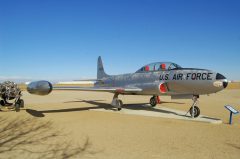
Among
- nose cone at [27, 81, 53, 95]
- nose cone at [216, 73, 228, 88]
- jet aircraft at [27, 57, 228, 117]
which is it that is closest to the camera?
nose cone at [27, 81, 53, 95]

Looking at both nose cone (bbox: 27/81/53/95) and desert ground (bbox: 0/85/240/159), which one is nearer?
desert ground (bbox: 0/85/240/159)

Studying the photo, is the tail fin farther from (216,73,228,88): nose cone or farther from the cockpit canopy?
(216,73,228,88): nose cone

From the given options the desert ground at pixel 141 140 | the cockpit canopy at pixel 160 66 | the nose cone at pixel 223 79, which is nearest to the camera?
the desert ground at pixel 141 140

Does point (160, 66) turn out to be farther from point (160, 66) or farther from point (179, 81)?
point (179, 81)

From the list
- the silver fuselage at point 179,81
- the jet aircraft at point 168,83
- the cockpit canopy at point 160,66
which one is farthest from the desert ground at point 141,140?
the cockpit canopy at point 160,66

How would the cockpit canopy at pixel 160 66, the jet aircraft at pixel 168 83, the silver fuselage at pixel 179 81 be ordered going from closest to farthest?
the jet aircraft at pixel 168 83, the silver fuselage at pixel 179 81, the cockpit canopy at pixel 160 66

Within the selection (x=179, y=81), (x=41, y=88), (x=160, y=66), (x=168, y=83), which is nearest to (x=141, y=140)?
(x=41, y=88)

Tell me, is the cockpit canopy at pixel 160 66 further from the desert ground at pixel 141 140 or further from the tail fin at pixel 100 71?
the tail fin at pixel 100 71

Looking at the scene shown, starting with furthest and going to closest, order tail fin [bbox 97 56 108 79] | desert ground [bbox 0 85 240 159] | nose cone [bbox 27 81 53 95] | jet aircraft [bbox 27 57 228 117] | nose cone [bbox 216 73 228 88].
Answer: tail fin [bbox 97 56 108 79]
jet aircraft [bbox 27 57 228 117]
nose cone [bbox 216 73 228 88]
nose cone [bbox 27 81 53 95]
desert ground [bbox 0 85 240 159]

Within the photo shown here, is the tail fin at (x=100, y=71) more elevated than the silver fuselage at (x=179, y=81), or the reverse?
the tail fin at (x=100, y=71)

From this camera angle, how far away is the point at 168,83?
44.8 ft

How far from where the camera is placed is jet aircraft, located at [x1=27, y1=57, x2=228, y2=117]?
446 inches

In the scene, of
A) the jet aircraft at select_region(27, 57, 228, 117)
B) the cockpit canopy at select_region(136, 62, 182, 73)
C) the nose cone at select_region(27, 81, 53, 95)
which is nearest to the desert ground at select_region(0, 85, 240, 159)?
the nose cone at select_region(27, 81, 53, 95)

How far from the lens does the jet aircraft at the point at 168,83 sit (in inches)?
446
